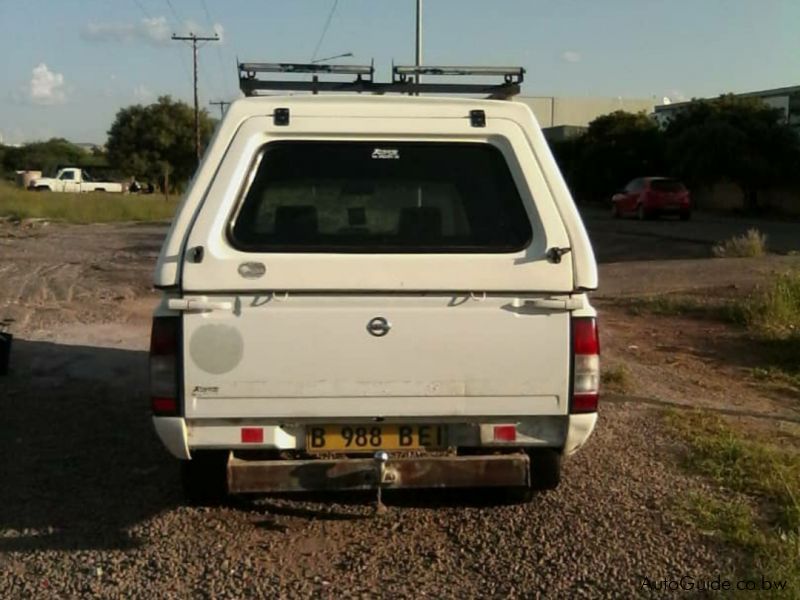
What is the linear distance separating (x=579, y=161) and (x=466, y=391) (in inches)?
1779

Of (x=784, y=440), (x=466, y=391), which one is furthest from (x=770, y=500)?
(x=466, y=391)

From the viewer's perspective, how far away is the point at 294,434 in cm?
463

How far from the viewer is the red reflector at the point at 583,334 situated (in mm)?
4492

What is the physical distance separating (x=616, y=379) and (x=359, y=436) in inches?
169

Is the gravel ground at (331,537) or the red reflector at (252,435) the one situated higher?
the red reflector at (252,435)

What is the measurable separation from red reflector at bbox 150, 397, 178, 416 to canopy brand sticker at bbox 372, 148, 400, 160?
4.76 feet

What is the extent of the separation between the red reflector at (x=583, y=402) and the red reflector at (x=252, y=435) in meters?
1.37

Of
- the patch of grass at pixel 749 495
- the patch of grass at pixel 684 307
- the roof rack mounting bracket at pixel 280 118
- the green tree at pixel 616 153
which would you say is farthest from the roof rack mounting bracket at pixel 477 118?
the green tree at pixel 616 153

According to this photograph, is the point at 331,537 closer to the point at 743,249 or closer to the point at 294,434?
the point at 294,434

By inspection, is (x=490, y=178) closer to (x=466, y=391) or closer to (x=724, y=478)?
(x=466, y=391)

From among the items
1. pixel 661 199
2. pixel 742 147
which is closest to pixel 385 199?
pixel 661 199

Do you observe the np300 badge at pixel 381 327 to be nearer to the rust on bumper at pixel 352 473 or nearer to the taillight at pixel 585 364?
the rust on bumper at pixel 352 473

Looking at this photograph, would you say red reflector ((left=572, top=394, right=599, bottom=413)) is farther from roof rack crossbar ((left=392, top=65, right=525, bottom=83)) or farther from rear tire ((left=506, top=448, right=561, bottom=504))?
roof rack crossbar ((left=392, top=65, right=525, bottom=83))

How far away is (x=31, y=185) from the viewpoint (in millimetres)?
56875
